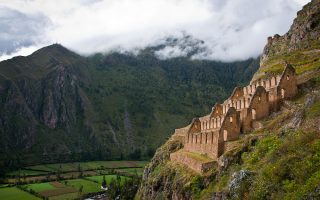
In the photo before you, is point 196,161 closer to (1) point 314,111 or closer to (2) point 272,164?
(1) point 314,111

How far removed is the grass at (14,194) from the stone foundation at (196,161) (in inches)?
4011

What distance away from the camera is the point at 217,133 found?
6181 centimetres

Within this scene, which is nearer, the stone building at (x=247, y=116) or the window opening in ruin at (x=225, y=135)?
the stone building at (x=247, y=116)

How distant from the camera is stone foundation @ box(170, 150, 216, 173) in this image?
60.2 m

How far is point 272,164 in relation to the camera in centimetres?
4141

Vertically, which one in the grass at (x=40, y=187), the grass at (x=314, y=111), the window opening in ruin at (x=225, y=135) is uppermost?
the grass at (x=314, y=111)

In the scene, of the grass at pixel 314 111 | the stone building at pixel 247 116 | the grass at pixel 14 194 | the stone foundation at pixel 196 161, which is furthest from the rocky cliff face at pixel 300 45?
the grass at pixel 14 194

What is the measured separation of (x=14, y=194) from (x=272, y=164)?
489 ft

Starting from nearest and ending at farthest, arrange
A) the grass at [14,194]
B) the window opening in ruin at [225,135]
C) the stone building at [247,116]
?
the stone building at [247,116], the window opening in ruin at [225,135], the grass at [14,194]

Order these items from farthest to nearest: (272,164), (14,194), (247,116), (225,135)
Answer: (14,194)
(247,116)
(225,135)
(272,164)

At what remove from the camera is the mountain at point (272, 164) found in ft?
121

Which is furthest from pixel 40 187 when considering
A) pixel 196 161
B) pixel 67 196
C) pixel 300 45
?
pixel 196 161

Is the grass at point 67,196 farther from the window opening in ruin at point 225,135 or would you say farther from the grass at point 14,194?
the window opening in ruin at point 225,135

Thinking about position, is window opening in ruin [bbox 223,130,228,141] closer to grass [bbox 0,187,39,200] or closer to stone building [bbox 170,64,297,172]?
stone building [bbox 170,64,297,172]
